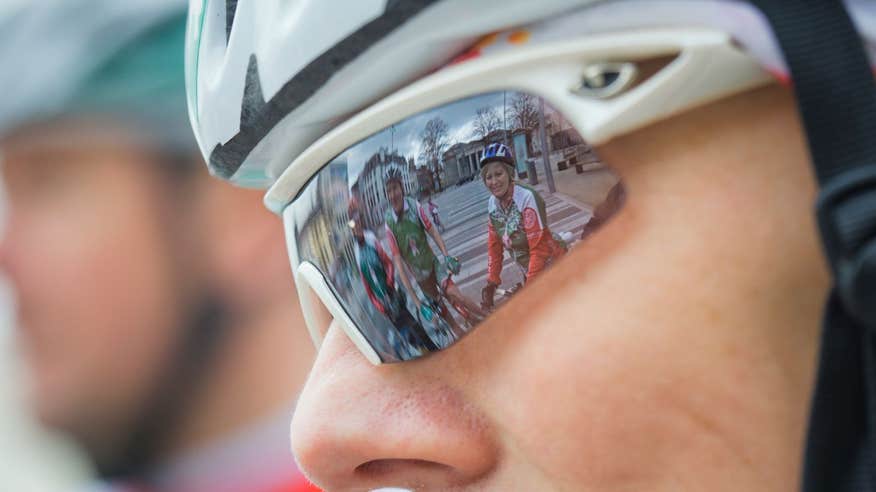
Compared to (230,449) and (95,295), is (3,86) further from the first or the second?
(230,449)

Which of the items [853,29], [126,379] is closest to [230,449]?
[126,379]

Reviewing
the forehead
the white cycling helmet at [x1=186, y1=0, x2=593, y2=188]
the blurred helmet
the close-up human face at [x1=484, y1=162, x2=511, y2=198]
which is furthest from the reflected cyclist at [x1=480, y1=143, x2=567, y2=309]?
the forehead

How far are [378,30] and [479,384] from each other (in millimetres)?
344

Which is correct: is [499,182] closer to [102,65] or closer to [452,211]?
[452,211]

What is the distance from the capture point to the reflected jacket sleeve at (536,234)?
35.4 inches

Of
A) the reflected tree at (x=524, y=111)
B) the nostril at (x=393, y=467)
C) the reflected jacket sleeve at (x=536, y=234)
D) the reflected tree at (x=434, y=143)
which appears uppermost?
the reflected tree at (x=524, y=111)

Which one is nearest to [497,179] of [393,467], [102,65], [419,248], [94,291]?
[419,248]

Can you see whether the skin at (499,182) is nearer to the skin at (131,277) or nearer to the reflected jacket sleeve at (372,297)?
the reflected jacket sleeve at (372,297)

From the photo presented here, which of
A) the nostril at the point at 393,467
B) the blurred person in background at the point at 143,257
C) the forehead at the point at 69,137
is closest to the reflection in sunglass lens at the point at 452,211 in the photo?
the nostril at the point at 393,467

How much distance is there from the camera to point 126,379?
2865mm

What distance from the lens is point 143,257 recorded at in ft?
8.89

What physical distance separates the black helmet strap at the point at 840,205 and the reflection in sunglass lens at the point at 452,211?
182 mm

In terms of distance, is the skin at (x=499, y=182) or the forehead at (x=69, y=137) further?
the forehead at (x=69, y=137)

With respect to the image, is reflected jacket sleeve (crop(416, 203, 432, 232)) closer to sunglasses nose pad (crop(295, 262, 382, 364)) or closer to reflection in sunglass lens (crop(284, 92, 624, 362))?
reflection in sunglass lens (crop(284, 92, 624, 362))
